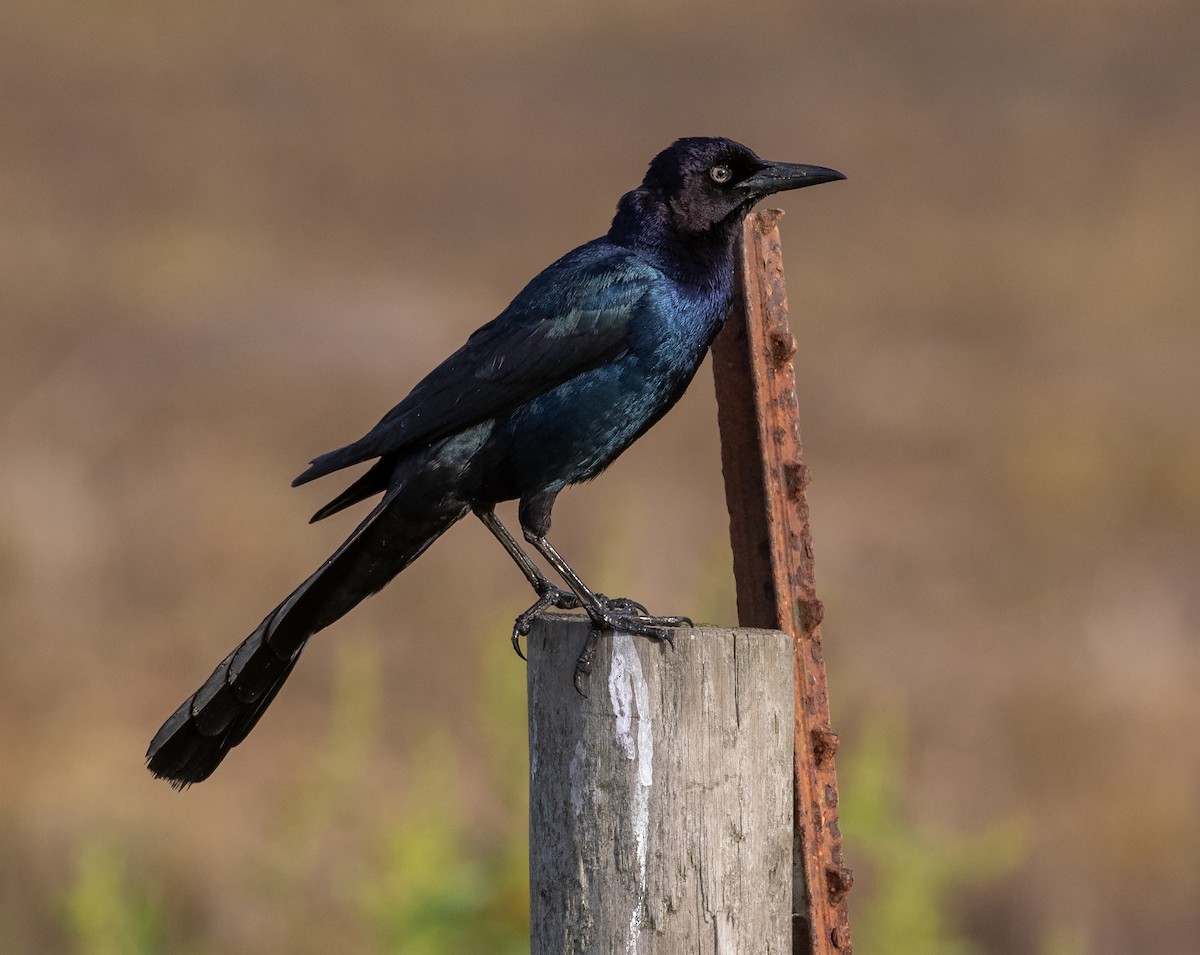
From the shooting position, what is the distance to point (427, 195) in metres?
20.6

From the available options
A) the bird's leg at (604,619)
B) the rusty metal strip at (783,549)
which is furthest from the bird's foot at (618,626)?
the rusty metal strip at (783,549)

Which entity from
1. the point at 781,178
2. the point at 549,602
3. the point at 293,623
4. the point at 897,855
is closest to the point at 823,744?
the point at 549,602

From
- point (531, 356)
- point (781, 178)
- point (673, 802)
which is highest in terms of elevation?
point (781, 178)

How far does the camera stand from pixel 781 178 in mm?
4406

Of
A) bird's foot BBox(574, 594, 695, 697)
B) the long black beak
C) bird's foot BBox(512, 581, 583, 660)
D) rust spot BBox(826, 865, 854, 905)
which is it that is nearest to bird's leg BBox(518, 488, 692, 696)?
bird's foot BBox(574, 594, 695, 697)

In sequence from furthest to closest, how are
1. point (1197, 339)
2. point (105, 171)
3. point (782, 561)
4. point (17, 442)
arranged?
1. point (105, 171)
2. point (1197, 339)
3. point (17, 442)
4. point (782, 561)

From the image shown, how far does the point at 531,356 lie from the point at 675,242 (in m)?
0.49

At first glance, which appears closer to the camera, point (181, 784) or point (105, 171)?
point (181, 784)

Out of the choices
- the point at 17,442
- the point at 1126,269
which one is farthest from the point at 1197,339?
the point at 17,442

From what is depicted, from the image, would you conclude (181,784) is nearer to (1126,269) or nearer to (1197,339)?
(1197,339)

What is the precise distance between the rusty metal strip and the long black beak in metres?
1.00

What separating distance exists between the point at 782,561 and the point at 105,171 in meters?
18.1

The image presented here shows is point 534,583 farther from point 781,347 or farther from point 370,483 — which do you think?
point 781,347

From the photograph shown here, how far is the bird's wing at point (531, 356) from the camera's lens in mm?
4074
